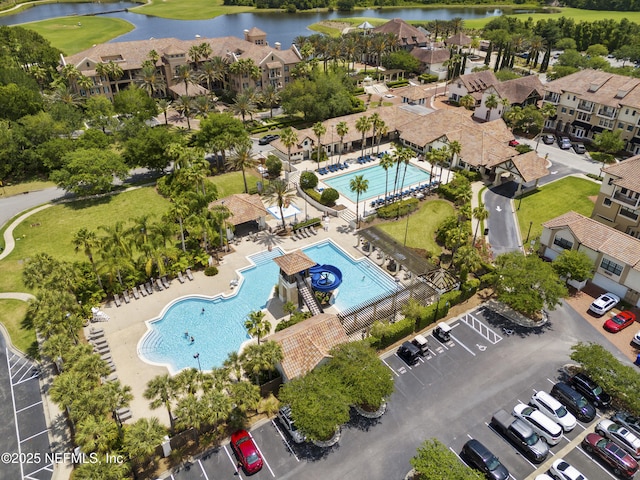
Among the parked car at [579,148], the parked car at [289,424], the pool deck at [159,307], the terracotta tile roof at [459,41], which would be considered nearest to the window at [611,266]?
the pool deck at [159,307]

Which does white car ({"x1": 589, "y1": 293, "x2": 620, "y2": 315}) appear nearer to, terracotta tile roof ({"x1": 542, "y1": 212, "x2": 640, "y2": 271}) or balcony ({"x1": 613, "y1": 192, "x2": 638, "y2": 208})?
terracotta tile roof ({"x1": 542, "y1": 212, "x2": 640, "y2": 271})

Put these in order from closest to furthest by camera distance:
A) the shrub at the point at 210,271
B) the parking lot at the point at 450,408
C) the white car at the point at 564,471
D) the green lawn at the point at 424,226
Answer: the white car at the point at 564,471, the parking lot at the point at 450,408, the shrub at the point at 210,271, the green lawn at the point at 424,226

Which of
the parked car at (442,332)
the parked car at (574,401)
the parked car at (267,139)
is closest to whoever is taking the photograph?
the parked car at (574,401)

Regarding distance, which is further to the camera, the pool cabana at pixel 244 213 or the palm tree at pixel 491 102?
the palm tree at pixel 491 102

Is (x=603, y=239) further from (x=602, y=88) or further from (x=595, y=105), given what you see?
(x=602, y=88)

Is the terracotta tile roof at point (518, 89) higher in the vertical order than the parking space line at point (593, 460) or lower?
higher

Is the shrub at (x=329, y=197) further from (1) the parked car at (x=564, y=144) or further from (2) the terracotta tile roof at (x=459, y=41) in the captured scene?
(2) the terracotta tile roof at (x=459, y=41)
